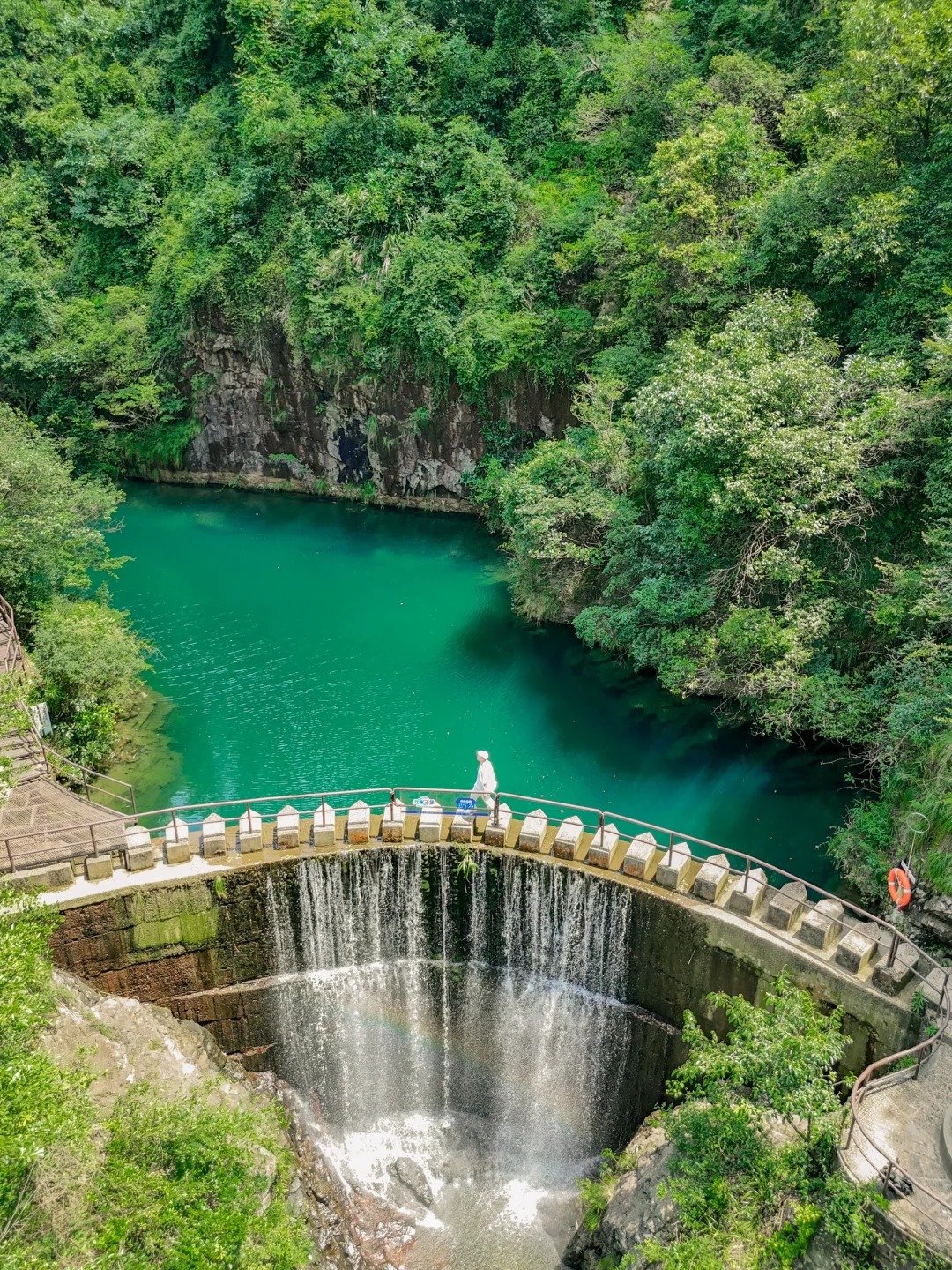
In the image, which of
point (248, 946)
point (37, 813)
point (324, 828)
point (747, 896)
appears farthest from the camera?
point (37, 813)

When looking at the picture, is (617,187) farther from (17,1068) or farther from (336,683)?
(17,1068)

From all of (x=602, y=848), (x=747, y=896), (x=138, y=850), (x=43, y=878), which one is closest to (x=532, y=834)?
(x=602, y=848)

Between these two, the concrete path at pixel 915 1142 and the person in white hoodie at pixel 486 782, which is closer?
the concrete path at pixel 915 1142

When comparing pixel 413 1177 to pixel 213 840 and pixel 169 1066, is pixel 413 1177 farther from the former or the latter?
pixel 213 840

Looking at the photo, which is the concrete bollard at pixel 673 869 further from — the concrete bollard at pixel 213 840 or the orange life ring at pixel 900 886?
the concrete bollard at pixel 213 840

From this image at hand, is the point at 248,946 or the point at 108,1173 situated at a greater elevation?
the point at 108,1173

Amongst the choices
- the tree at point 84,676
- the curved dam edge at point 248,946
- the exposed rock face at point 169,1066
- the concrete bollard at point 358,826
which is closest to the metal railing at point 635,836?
the concrete bollard at point 358,826

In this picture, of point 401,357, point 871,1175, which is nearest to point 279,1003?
point 871,1175
